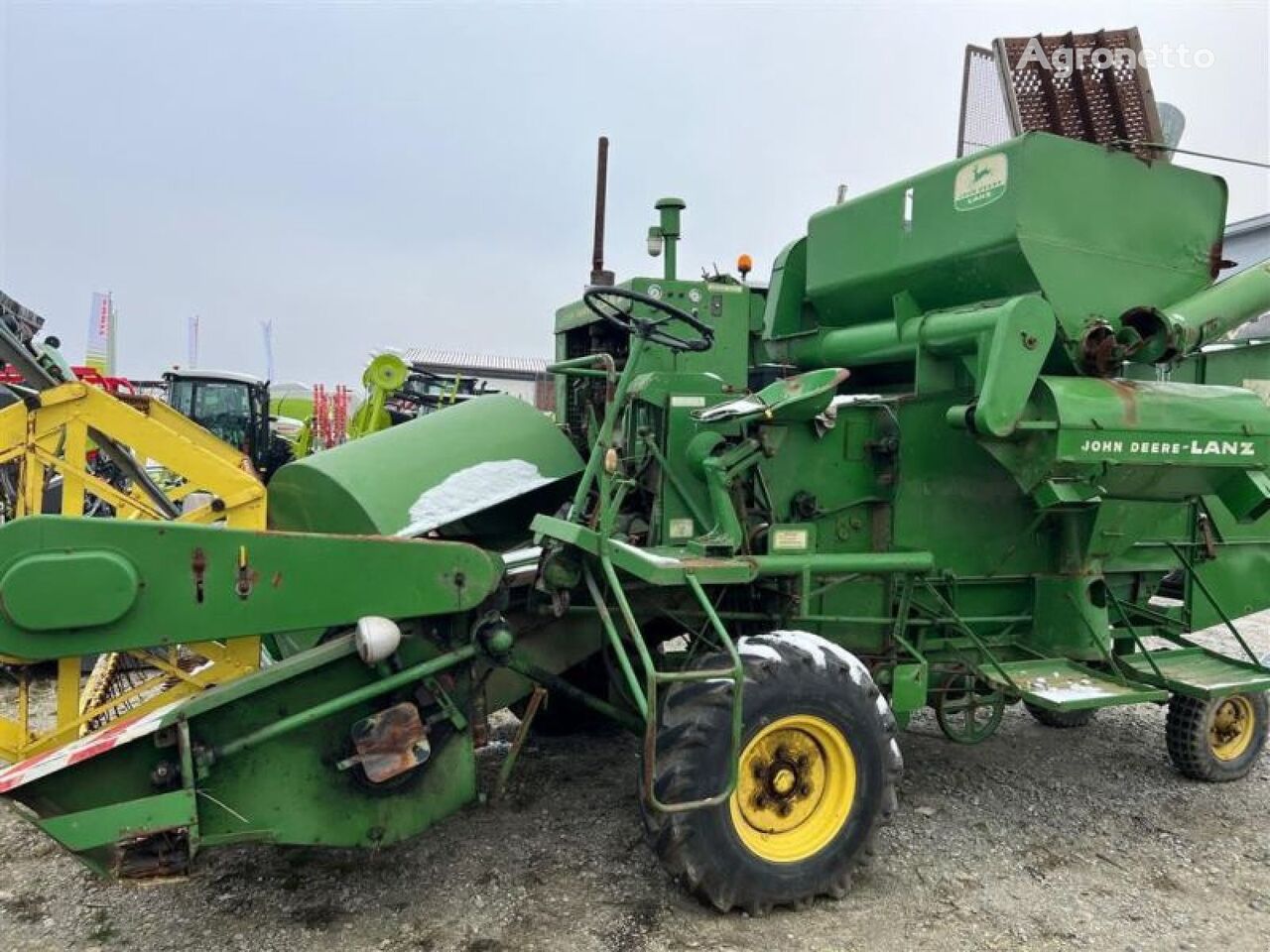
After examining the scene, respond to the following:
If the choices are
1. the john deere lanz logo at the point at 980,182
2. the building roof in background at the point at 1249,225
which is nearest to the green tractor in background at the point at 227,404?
the john deere lanz logo at the point at 980,182

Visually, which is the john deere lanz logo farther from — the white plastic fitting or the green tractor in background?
the green tractor in background

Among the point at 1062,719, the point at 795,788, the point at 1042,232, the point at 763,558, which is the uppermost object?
the point at 1042,232

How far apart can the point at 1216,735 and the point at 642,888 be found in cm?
307

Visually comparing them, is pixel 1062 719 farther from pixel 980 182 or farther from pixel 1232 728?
pixel 980 182

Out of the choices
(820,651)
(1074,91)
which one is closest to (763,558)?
(820,651)

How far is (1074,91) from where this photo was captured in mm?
4410

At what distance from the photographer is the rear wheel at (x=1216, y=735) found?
A: 4.47m

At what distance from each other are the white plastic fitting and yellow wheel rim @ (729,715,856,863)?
47.9 inches

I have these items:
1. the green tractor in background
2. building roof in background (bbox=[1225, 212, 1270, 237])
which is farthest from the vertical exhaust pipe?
building roof in background (bbox=[1225, 212, 1270, 237])

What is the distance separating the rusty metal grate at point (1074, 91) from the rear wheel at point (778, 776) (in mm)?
2756

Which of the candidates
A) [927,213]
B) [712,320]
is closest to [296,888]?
[712,320]

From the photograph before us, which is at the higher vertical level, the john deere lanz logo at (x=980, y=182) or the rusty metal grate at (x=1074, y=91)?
the rusty metal grate at (x=1074, y=91)

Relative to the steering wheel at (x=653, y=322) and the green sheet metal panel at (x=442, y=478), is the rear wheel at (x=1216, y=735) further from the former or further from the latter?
the green sheet metal panel at (x=442, y=478)

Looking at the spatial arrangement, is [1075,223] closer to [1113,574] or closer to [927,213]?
[927,213]
